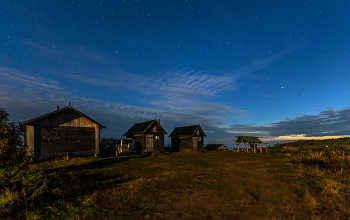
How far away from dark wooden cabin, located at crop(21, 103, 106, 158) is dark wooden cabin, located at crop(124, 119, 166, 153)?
780 cm

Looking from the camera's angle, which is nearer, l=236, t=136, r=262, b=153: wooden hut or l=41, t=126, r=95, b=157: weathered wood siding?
l=41, t=126, r=95, b=157: weathered wood siding

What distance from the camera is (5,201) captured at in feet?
19.4

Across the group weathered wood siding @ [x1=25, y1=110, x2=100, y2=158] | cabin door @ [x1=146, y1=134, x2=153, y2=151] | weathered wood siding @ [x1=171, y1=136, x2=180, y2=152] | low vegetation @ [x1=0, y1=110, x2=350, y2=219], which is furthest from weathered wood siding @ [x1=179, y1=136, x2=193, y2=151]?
low vegetation @ [x1=0, y1=110, x2=350, y2=219]

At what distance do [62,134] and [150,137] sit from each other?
12.7 meters

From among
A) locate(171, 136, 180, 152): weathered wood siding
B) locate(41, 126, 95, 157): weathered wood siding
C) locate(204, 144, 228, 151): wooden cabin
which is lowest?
locate(204, 144, 228, 151): wooden cabin

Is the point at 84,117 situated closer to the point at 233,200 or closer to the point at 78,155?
the point at 78,155

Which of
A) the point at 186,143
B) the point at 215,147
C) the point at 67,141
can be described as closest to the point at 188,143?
the point at 186,143

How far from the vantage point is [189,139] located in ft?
119

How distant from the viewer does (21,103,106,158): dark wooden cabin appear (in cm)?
1861

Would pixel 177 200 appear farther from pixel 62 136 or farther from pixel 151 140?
pixel 151 140

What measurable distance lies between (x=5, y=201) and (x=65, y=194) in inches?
77.4

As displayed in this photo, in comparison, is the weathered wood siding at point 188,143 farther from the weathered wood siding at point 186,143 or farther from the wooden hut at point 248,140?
the wooden hut at point 248,140

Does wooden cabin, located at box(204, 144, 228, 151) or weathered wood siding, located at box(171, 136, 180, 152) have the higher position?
weathered wood siding, located at box(171, 136, 180, 152)

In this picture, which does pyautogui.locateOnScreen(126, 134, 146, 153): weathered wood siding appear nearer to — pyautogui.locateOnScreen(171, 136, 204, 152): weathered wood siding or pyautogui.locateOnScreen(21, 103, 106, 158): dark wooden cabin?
pyautogui.locateOnScreen(21, 103, 106, 158): dark wooden cabin
